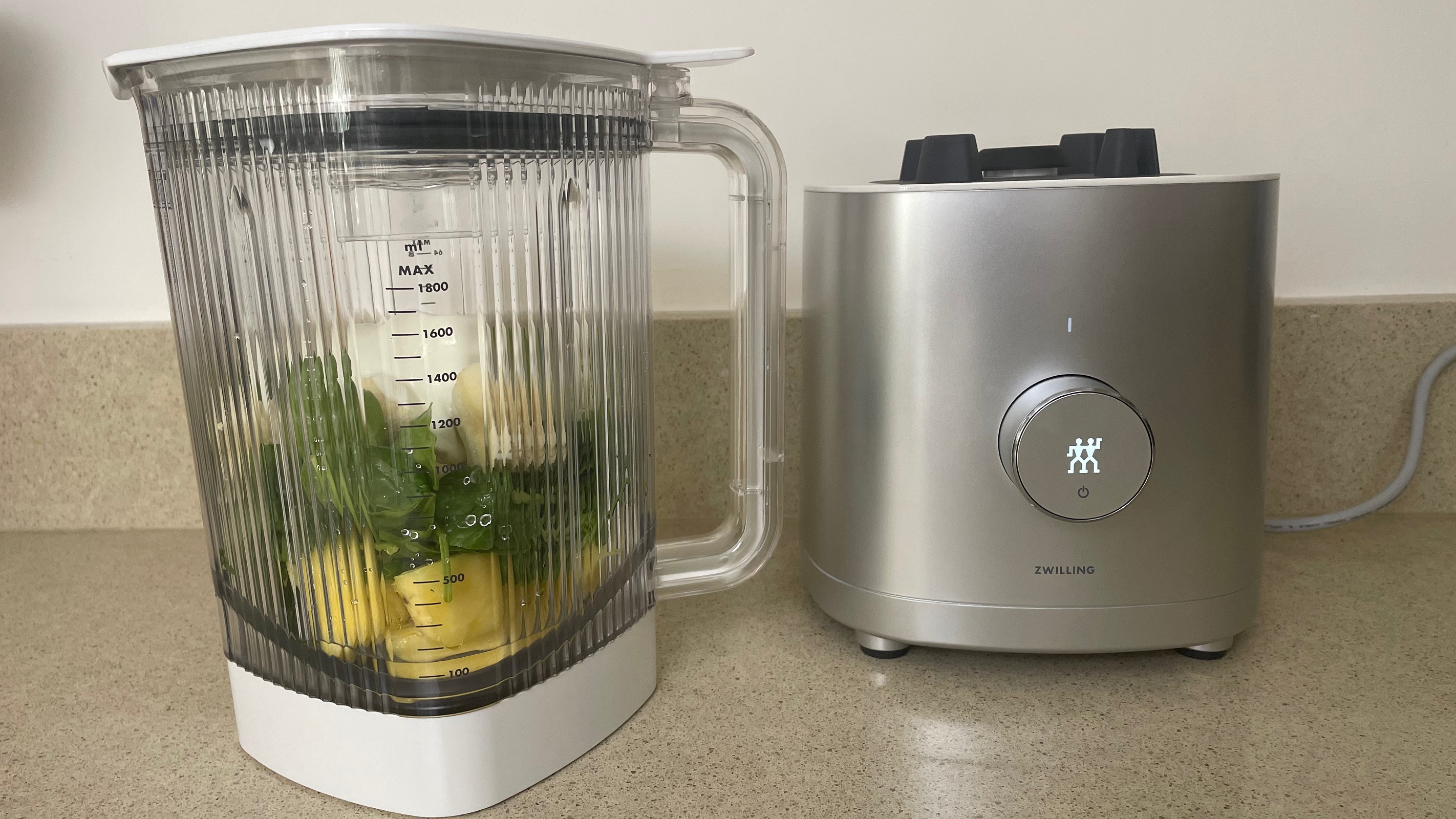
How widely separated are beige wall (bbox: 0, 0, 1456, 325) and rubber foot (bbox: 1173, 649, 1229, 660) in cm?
34

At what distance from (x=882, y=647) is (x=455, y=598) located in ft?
0.85

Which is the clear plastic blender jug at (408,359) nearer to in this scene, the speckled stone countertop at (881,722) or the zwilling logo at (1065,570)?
the speckled stone countertop at (881,722)

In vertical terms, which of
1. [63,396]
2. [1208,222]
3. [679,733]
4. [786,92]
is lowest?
[679,733]

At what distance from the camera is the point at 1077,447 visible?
49cm

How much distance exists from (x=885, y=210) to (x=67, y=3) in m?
0.67

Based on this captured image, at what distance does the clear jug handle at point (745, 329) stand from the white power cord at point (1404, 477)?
16.9 inches

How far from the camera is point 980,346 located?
495 millimetres

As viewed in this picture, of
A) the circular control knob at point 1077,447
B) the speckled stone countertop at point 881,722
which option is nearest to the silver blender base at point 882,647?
the speckled stone countertop at point 881,722

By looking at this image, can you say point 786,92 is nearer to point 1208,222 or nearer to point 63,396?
point 1208,222

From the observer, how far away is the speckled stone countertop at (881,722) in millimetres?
445

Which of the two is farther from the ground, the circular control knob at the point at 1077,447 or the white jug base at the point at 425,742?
the circular control knob at the point at 1077,447

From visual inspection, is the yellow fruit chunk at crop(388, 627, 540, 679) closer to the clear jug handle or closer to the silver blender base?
the clear jug handle

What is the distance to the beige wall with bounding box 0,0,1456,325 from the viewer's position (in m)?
0.72

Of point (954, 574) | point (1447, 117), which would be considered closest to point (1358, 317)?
point (1447, 117)
